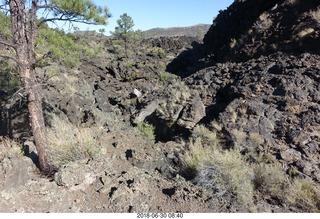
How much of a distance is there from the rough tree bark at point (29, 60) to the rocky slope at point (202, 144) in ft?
1.76

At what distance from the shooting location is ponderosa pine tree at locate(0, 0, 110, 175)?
20.5 ft

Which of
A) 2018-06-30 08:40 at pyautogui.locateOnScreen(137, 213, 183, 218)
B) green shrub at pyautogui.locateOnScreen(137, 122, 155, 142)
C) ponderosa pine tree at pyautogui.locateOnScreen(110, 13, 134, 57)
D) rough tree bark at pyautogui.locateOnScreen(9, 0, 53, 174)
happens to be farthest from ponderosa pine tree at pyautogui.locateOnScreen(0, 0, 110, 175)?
ponderosa pine tree at pyautogui.locateOnScreen(110, 13, 134, 57)

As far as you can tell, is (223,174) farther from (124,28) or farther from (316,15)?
(124,28)

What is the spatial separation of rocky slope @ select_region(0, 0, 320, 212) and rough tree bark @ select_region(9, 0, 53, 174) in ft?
1.76

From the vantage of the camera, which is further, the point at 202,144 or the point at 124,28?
the point at 124,28

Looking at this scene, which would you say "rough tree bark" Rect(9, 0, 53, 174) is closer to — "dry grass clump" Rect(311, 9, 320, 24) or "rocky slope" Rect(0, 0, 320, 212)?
"rocky slope" Rect(0, 0, 320, 212)

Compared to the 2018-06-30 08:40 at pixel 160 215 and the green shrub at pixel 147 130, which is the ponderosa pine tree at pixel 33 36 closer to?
Answer: the 2018-06-30 08:40 at pixel 160 215

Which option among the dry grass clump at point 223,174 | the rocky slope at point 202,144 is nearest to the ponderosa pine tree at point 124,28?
the rocky slope at point 202,144

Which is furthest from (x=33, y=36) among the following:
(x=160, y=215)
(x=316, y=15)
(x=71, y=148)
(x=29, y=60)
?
(x=316, y=15)

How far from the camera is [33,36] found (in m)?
6.48

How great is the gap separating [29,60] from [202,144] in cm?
452

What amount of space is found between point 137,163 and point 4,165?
2.77m

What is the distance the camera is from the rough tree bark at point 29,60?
20.5 feet

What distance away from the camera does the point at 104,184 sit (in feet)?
19.5
